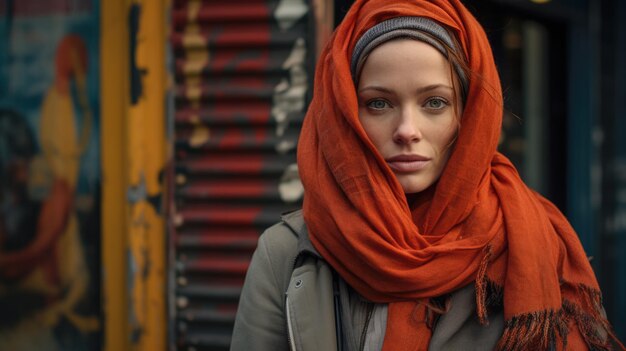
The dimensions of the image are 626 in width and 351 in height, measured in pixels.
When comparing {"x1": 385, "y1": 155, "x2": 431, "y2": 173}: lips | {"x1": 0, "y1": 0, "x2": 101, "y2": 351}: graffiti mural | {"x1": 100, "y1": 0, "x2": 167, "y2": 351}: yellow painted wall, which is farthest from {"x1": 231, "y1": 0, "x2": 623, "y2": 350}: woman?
{"x1": 0, "y1": 0, "x2": 101, "y2": 351}: graffiti mural

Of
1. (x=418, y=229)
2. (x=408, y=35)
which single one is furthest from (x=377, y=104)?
(x=418, y=229)

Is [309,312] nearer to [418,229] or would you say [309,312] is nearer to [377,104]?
[418,229]

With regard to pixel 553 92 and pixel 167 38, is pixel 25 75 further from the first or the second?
pixel 553 92

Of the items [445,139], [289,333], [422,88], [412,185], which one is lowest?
[289,333]

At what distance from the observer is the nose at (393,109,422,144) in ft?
5.08

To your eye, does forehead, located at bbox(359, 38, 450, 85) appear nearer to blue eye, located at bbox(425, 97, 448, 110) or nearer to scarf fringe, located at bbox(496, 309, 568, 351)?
blue eye, located at bbox(425, 97, 448, 110)

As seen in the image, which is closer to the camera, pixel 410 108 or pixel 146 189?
pixel 410 108

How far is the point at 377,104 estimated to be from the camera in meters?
1.61

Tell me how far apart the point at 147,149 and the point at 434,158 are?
1638 millimetres

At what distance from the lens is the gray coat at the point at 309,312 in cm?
154

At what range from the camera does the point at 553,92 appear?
481cm

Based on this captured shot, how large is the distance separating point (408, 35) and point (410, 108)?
0.53ft

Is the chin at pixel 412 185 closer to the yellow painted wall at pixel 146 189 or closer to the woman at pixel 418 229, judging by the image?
the woman at pixel 418 229

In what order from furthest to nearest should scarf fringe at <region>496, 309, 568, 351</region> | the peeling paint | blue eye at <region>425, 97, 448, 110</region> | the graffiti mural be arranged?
the graffiti mural → the peeling paint → blue eye at <region>425, 97, 448, 110</region> → scarf fringe at <region>496, 309, 568, 351</region>
